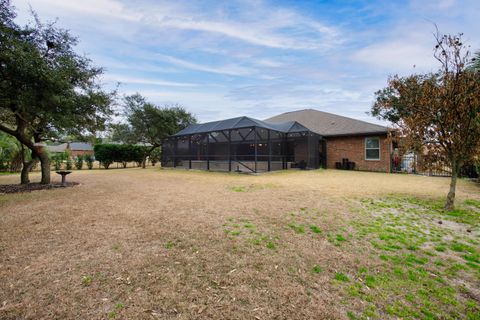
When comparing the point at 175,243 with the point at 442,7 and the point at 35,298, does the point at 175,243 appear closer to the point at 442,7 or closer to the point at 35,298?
the point at 35,298

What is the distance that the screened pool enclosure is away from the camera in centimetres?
1354

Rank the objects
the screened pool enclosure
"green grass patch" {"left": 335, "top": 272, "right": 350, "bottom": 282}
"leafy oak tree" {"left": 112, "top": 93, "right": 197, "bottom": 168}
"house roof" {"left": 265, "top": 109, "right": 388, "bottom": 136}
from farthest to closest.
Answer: "leafy oak tree" {"left": 112, "top": 93, "right": 197, "bottom": 168} → "house roof" {"left": 265, "top": 109, "right": 388, "bottom": 136} → the screened pool enclosure → "green grass patch" {"left": 335, "top": 272, "right": 350, "bottom": 282}

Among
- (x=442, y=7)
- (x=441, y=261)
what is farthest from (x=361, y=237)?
(x=442, y=7)

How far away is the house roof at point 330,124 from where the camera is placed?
14.2m

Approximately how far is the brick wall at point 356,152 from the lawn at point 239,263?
32.9 ft

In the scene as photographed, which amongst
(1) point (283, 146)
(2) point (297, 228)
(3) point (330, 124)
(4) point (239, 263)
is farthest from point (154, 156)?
(4) point (239, 263)

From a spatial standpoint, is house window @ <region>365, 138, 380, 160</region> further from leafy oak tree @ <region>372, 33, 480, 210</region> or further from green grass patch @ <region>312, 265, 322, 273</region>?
green grass patch @ <region>312, 265, 322, 273</region>

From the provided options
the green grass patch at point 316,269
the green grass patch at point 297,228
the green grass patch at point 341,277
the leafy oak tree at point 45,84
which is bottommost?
the green grass patch at point 341,277

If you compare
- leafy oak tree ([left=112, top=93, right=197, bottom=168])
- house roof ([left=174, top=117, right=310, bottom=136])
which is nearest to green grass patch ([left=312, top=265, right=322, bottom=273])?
house roof ([left=174, top=117, right=310, bottom=136])

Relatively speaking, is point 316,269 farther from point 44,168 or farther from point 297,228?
point 44,168

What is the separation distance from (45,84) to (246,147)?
12676mm

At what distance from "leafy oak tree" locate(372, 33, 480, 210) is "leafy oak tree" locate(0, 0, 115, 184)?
965 cm

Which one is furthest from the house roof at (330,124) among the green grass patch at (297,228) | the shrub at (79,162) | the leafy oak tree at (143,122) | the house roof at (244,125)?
the shrub at (79,162)

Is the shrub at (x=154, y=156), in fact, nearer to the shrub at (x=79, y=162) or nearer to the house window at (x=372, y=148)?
the shrub at (x=79, y=162)
